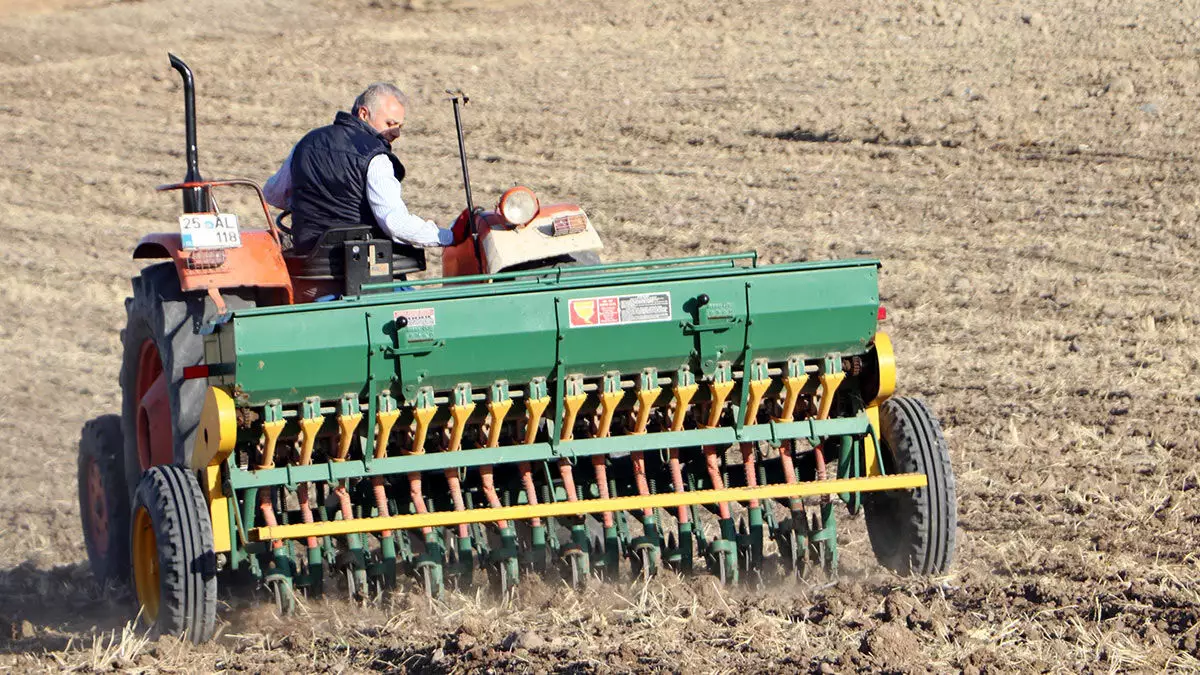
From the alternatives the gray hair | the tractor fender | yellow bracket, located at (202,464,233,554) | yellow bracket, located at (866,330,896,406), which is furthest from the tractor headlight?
yellow bracket, located at (202,464,233,554)

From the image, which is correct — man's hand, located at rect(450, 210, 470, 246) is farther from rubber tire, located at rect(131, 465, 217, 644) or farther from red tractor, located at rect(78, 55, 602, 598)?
rubber tire, located at rect(131, 465, 217, 644)

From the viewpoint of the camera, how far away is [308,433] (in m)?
5.48

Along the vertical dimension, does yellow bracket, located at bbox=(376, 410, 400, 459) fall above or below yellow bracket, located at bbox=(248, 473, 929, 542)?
above

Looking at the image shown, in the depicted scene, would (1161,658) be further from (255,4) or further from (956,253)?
(255,4)

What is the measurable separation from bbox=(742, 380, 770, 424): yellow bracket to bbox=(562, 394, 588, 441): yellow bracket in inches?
21.4

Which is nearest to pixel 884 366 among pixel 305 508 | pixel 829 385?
pixel 829 385

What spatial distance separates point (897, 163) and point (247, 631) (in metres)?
9.52

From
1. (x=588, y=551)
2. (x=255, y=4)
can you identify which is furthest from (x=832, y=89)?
(x=588, y=551)

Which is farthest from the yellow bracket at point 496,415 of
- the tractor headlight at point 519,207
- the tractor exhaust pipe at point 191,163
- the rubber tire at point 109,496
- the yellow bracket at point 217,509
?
the rubber tire at point 109,496

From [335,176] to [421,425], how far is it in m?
1.16

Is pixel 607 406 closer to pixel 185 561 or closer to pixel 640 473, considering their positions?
pixel 640 473

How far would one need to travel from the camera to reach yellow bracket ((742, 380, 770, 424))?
19.1 feet

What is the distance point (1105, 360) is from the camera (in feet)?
30.7

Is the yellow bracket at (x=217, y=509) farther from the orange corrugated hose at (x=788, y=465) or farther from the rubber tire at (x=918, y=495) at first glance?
the rubber tire at (x=918, y=495)
